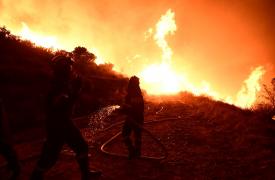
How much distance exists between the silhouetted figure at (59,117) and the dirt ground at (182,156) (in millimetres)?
1756

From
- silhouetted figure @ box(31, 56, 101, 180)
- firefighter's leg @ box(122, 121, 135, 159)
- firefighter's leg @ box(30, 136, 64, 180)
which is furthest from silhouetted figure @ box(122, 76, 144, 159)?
firefighter's leg @ box(30, 136, 64, 180)

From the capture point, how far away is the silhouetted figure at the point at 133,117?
8.12 m

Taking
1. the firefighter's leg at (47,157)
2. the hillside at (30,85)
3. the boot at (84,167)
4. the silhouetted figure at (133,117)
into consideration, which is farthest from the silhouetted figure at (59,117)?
the hillside at (30,85)

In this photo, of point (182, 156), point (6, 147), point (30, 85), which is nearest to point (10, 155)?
point (6, 147)

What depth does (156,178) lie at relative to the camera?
694cm

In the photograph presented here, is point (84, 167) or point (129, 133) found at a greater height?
point (129, 133)

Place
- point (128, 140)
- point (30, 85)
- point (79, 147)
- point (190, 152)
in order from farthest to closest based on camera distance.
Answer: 1. point (30, 85)
2. point (190, 152)
3. point (128, 140)
4. point (79, 147)

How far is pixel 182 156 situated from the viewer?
8695 mm

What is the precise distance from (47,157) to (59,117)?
701mm

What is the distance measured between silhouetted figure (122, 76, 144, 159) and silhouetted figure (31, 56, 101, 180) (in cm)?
260

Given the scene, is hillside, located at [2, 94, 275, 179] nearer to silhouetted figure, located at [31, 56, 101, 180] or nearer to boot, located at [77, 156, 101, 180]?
boot, located at [77, 156, 101, 180]

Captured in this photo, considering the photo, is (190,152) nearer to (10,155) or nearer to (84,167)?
(84,167)

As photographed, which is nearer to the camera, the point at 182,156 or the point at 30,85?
the point at 182,156

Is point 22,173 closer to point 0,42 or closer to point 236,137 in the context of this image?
point 236,137
